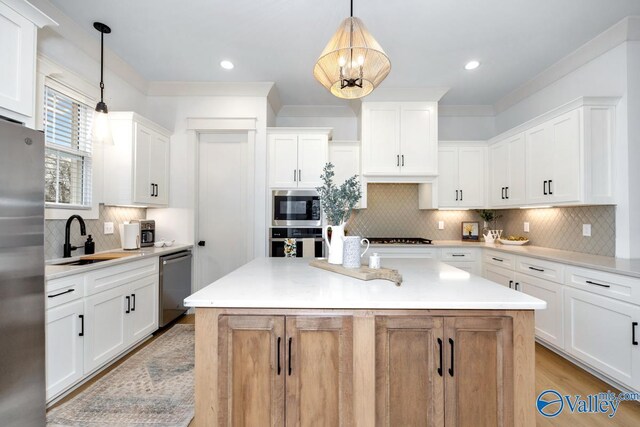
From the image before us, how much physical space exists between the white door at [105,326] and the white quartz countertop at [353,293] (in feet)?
4.38

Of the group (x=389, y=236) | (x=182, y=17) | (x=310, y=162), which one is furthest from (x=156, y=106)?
(x=389, y=236)

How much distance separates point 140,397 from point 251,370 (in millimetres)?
1365

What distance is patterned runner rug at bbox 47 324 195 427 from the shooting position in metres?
1.81

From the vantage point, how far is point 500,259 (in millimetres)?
3344

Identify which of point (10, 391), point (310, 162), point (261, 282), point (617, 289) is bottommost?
point (10, 391)

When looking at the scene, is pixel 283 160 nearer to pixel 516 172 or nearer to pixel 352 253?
pixel 352 253

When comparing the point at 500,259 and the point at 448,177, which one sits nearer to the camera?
the point at 500,259

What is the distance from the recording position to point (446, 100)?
412 cm

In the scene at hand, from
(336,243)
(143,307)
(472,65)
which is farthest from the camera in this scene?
(472,65)

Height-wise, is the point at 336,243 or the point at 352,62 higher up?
the point at 352,62

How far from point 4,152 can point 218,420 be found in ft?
5.57

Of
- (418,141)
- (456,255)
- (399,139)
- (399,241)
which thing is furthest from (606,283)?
(399,139)

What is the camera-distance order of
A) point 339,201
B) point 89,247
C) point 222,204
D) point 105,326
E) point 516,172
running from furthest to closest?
point 222,204
point 516,172
point 89,247
point 105,326
point 339,201

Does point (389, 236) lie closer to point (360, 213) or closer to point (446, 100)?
point (360, 213)
